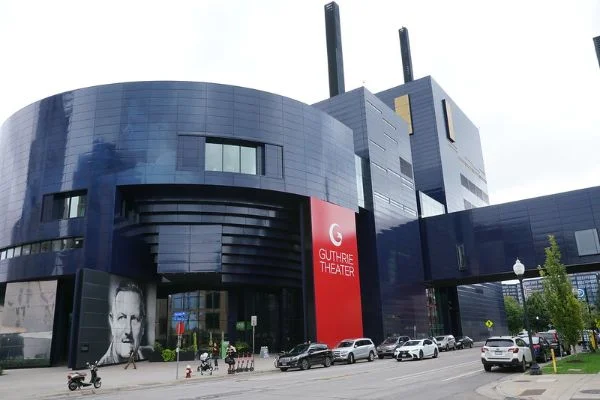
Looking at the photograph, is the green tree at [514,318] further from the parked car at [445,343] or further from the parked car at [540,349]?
the parked car at [540,349]

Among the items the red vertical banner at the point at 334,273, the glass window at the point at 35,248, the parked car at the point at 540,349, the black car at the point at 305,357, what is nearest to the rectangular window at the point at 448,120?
the red vertical banner at the point at 334,273

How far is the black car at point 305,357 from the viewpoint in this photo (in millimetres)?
31748

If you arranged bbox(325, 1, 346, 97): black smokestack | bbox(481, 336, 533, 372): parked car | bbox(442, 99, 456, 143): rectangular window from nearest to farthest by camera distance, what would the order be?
bbox(481, 336, 533, 372): parked car
bbox(325, 1, 346, 97): black smokestack
bbox(442, 99, 456, 143): rectangular window

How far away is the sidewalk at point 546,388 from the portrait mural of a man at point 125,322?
3132 cm

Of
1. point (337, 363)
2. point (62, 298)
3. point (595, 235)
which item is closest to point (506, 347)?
point (337, 363)

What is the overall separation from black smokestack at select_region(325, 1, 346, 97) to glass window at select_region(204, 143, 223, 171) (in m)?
36.4

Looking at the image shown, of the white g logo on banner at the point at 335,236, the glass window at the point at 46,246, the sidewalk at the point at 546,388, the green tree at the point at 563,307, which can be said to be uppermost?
the white g logo on banner at the point at 335,236

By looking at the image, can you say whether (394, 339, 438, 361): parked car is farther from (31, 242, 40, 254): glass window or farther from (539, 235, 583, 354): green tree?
(31, 242, 40, 254): glass window

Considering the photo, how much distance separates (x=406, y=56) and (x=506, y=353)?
89.6 meters

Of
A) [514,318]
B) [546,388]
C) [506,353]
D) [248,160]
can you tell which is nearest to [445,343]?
[248,160]

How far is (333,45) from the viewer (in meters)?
79.5

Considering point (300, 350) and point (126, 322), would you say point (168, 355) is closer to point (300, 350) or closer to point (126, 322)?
point (126, 322)

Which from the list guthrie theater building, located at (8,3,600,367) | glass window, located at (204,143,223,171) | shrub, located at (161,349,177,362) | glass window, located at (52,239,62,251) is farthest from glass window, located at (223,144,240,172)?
shrub, located at (161,349,177,362)

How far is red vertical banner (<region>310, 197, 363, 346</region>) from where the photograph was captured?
4688 centimetres
